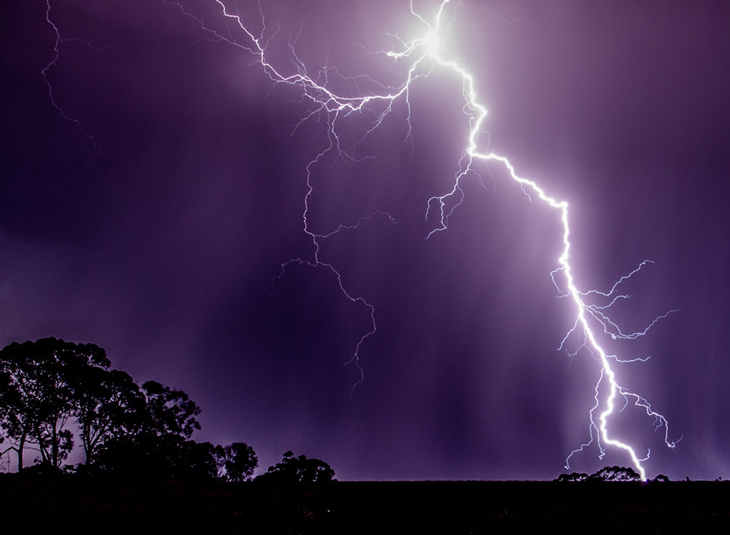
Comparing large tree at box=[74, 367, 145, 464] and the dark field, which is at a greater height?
large tree at box=[74, 367, 145, 464]

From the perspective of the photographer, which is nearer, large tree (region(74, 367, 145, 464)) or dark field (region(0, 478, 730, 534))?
dark field (region(0, 478, 730, 534))

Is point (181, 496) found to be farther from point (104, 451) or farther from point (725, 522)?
point (104, 451)

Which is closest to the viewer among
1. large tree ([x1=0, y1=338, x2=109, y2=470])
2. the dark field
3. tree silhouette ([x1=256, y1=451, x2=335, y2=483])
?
the dark field

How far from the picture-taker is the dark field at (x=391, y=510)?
6.89 metres

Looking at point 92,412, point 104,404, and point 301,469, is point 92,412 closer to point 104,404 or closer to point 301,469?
point 104,404

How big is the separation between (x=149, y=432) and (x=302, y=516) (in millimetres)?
26115

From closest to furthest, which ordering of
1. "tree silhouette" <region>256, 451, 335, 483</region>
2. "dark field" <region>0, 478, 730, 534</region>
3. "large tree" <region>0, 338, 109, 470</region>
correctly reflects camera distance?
1. "dark field" <region>0, 478, 730, 534</region>
2. "large tree" <region>0, 338, 109, 470</region>
3. "tree silhouette" <region>256, 451, 335, 483</region>

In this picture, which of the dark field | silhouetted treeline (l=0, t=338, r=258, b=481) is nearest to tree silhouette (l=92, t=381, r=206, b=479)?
silhouetted treeline (l=0, t=338, r=258, b=481)

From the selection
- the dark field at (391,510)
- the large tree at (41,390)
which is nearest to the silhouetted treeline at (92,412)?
the large tree at (41,390)

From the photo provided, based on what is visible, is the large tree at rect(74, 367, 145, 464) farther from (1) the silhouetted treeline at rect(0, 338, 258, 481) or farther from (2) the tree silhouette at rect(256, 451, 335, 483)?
(2) the tree silhouette at rect(256, 451, 335, 483)

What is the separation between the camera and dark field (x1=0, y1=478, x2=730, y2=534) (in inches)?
271

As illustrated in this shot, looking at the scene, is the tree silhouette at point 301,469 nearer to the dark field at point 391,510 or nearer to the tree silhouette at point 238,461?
the tree silhouette at point 238,461

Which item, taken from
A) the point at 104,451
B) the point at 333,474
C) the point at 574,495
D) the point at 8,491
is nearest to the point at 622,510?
the point at 574,495

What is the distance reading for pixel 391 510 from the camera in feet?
25.8
